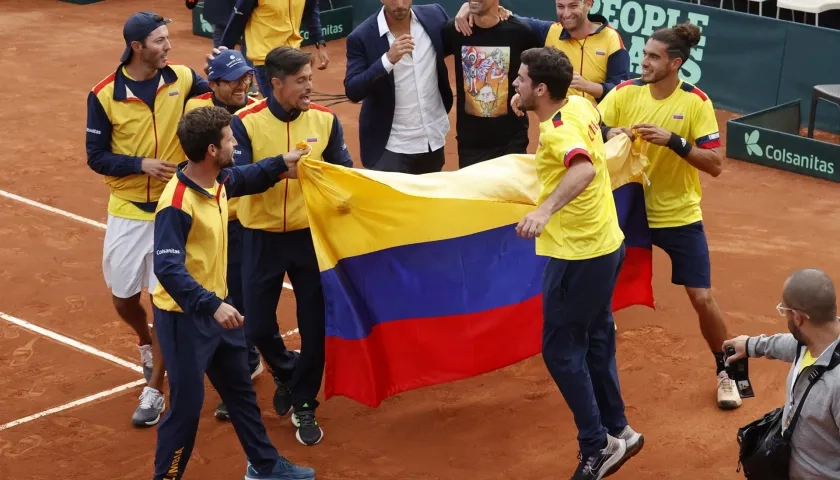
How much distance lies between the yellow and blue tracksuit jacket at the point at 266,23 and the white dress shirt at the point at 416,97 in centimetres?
315

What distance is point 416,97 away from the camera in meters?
9.19

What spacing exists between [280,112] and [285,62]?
33 centimetres

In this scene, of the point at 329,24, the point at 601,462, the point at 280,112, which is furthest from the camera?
the point at 329,24

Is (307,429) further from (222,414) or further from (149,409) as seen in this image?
(149,409)

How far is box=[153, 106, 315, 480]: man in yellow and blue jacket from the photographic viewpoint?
635 centimetres

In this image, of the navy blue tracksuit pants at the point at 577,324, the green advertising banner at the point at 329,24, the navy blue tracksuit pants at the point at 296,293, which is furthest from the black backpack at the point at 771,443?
the green advertising banner at the point at 329,24

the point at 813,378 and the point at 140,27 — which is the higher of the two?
the point at 140,27

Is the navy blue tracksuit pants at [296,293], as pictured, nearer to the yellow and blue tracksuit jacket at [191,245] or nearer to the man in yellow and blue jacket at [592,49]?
the yellow and blue tracksuit jacket at [191,245]

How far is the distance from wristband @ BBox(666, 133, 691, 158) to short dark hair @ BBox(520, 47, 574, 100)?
1408mm

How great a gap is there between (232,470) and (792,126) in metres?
9.63

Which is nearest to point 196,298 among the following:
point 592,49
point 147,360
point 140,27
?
point 140,27

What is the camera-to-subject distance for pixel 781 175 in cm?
1330

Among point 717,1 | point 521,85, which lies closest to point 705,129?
point 521,85

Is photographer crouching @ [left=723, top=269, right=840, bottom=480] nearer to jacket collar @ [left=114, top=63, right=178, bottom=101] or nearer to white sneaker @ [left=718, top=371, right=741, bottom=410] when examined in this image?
white sneaker @ [left=718, top=371, right=741, bottom=410]
